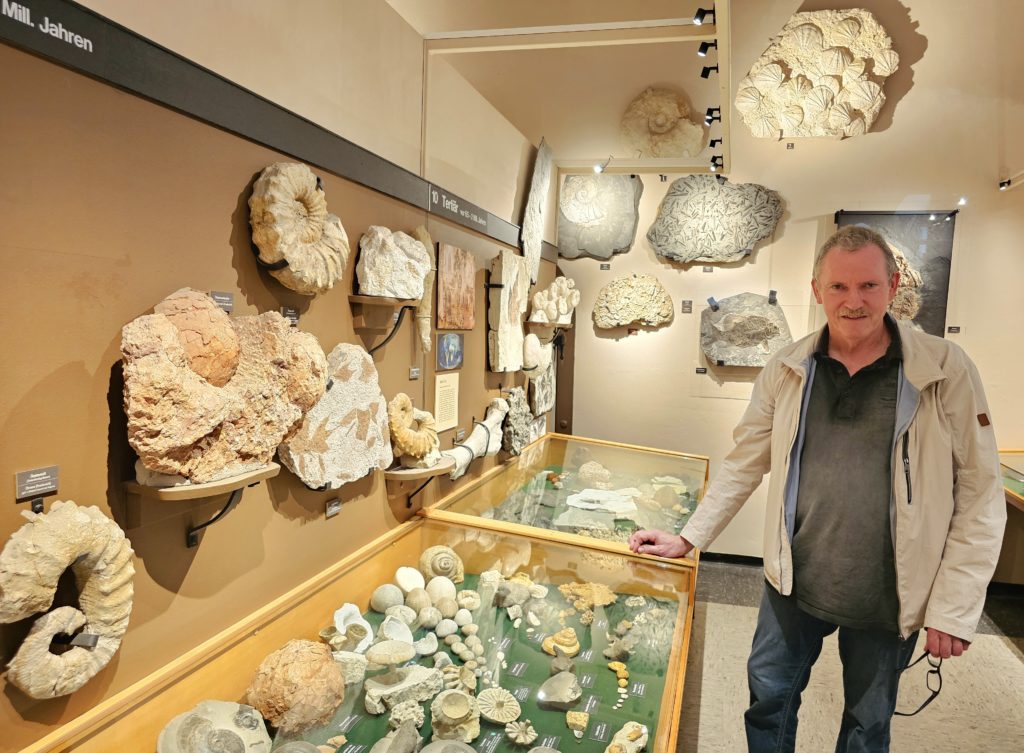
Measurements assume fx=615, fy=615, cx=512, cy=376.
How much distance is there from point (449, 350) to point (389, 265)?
0.88 m

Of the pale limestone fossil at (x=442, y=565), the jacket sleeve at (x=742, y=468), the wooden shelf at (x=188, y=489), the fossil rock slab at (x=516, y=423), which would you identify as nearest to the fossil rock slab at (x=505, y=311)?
the fossil rock slab at (x=516, y=423)

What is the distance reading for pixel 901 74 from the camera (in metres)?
4.59

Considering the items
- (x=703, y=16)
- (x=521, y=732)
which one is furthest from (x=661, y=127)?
(x=521, y=732)

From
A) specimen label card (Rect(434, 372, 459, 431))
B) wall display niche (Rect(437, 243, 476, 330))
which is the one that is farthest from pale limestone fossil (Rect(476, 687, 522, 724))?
wall display niche (Rect(437, 243, 476, 330))

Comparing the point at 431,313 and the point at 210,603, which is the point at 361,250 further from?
the point at 210,603

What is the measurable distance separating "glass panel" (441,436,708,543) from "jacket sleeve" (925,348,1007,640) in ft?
4.24

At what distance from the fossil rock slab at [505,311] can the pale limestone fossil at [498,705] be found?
2181 mm

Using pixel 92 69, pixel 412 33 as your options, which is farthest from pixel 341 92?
pixel 92 69

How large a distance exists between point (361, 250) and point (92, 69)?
103 cm

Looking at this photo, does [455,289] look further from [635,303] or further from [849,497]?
[635,303]

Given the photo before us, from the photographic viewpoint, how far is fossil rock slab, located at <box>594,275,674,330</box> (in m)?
5.24

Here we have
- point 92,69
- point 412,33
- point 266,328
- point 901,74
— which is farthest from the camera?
point 901,74

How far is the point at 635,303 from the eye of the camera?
5273mm

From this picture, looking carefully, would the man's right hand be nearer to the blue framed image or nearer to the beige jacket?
the beige jacket
